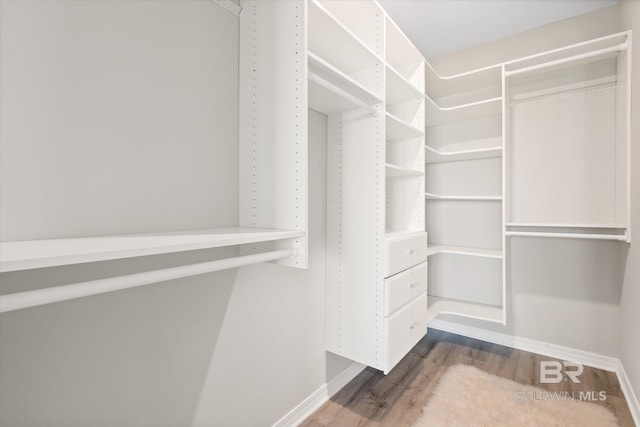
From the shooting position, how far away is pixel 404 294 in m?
1.84

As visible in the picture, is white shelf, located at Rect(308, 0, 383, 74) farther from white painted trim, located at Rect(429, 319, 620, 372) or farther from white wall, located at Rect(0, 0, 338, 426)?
white painted trim, located at Rect(429, 319, 620, 372)

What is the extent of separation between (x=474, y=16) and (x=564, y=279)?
2126mm

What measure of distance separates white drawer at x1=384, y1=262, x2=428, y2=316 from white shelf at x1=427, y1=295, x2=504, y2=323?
1.41 ft

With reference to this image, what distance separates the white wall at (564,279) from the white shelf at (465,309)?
0.20 meters

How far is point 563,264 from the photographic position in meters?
2.37

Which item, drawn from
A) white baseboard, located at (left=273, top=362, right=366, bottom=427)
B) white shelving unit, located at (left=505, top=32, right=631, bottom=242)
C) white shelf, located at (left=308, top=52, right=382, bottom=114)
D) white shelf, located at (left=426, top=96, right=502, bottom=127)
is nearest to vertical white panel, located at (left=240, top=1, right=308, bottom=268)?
white shelf, located at (left=308, top=52, right=382, bottom=114)

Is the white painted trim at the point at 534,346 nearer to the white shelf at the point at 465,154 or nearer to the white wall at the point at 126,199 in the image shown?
the white shelf at the point at 465,154

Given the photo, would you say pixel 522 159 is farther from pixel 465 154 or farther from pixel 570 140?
pixel 465 154

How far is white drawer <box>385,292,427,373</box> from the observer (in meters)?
1.67

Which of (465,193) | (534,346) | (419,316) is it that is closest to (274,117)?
(419,316)

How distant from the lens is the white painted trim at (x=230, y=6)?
1219 millimetres

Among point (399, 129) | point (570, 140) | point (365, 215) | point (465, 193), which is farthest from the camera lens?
point (465, 193)

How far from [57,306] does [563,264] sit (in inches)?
119

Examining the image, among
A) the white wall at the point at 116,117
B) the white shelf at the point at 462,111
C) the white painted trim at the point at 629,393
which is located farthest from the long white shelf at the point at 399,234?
the white painted trim at the point at 629,393
